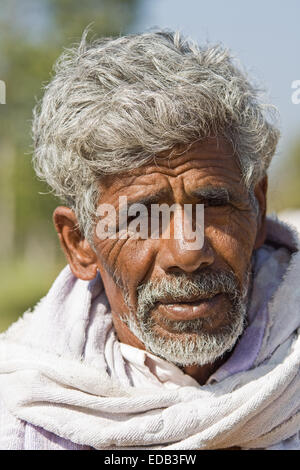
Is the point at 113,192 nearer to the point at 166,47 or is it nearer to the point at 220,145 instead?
the point at 220,145

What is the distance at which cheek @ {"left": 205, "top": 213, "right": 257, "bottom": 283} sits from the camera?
7.46 ft

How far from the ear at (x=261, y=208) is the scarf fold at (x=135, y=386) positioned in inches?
6.5

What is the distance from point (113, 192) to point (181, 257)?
1.22 ft

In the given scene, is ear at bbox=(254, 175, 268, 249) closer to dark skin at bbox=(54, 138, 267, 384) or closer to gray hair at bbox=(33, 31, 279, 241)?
gray hair at bbox=(33, 31, 279, 241)

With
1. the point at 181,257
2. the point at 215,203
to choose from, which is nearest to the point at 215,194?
the point at 215,203

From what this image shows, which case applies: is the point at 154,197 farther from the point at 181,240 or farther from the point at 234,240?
the point at 234,240

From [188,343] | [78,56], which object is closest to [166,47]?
[78,56]

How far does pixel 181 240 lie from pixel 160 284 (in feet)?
0.61

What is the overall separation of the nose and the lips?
126 mm

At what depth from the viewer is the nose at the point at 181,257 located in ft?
7.04

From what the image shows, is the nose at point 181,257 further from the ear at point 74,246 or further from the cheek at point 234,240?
the ear at point 74,246

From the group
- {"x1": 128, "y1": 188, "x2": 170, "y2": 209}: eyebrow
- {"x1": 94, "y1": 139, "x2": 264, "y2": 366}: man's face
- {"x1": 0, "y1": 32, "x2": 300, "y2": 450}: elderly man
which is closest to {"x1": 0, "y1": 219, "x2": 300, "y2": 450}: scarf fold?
{"x1": 0, "y1": 32, "x2": 300, "y2": 450}: elderly man

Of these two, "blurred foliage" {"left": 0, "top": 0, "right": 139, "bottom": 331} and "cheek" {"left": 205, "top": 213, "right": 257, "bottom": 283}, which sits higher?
"blurred foliage" {"left": 0, "top": 0, "right": 139, "bottom": 331}

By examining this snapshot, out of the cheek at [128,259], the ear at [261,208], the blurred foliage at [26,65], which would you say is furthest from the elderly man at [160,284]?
the blurred foliage at [26,65]
